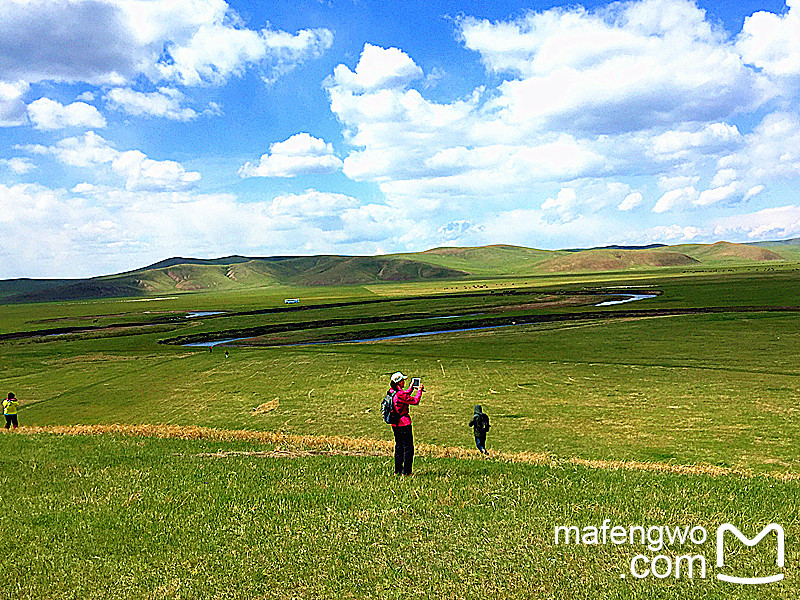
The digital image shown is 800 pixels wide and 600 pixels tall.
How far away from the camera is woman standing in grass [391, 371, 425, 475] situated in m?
17.0

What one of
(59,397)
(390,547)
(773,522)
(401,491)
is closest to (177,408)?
(59,397)

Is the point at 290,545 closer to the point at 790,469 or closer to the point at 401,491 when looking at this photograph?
the point at 401,491

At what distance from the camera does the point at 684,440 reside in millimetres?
29938

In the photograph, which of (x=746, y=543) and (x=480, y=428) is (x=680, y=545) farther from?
(x=480, y=428)

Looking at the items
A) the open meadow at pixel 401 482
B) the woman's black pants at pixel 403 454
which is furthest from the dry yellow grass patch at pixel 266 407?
the woman's black pants at pixel 403 454

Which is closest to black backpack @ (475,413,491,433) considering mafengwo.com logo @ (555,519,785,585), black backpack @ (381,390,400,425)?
black backpack @ (381,390,400,425)

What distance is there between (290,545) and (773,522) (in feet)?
35.9

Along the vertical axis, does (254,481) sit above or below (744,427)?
above

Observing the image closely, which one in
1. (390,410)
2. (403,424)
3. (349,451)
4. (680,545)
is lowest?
(349,451)

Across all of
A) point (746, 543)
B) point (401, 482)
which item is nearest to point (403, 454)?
point (401, 482)

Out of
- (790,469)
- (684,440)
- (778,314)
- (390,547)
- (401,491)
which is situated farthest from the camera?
(778,314)

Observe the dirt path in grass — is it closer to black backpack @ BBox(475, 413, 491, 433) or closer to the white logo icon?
black backpack @ BBox(475, 413, 491, 433)

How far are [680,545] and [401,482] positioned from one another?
7.73 meters

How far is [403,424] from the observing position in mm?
17281
